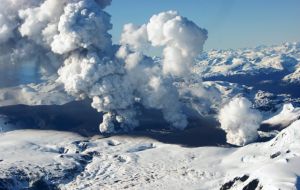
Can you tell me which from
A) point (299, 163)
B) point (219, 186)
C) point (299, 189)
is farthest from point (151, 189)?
point (299, 189)

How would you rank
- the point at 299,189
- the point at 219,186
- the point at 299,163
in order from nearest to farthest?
the point at 299,189 < the point at 299,163 < the point at 219,186

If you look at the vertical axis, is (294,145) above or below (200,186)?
above

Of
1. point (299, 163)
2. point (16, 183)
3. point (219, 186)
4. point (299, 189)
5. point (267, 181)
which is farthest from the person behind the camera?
point (16, 183)

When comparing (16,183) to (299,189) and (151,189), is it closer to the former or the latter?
(151,189)

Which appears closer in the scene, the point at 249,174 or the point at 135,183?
the point at 249,174

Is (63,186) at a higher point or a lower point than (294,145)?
lower

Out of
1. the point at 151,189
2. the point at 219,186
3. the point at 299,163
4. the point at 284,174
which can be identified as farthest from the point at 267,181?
the point at 151,189

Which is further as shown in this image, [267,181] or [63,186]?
[63,186]

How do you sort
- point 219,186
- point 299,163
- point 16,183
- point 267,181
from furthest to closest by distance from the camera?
point 16,183 → point 219,186 → point 299,163 → point 267,181

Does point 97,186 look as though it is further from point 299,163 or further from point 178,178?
point 299,163
